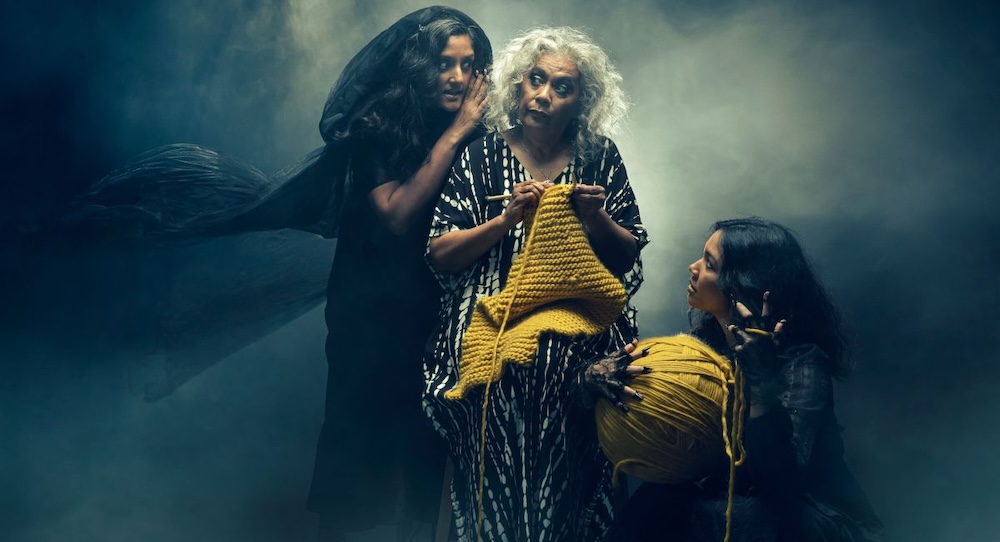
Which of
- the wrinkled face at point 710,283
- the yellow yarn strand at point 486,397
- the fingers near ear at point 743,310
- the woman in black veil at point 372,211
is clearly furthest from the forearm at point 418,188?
the fingers near ear at point 743,310

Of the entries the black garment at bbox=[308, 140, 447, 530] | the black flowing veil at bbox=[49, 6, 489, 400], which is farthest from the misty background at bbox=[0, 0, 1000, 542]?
the black garment at bbox=[308, 140, 447, 530]

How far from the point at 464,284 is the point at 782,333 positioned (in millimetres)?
980

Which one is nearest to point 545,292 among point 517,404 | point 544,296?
point 544,296

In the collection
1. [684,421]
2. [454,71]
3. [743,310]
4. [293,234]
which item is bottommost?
[684,421]

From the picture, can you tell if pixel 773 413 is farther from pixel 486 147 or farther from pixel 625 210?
pixel 486 147

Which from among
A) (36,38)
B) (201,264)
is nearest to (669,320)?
(201,264)

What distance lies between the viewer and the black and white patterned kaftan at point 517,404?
9.88ft

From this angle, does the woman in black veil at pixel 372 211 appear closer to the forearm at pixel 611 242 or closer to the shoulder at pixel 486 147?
the shoulder at pixel 486 147

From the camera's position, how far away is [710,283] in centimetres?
296

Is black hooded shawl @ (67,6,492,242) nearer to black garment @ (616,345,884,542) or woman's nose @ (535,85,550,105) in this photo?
woman's nose @ (535,85,550,105)

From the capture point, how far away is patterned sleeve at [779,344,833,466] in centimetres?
265

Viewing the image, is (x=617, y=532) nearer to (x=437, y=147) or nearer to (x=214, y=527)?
(x=437, y=147)

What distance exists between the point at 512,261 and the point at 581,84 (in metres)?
0.58

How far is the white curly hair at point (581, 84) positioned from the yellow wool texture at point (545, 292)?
32 centimetres
